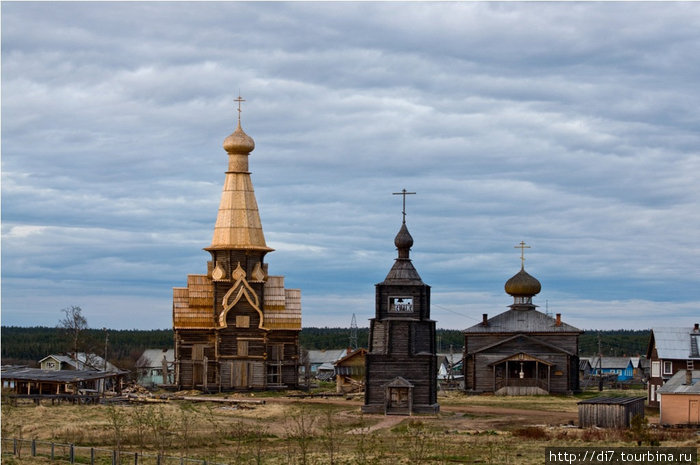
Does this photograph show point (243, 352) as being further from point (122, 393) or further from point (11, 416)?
point (11, 416)

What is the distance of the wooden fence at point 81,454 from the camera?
1241 inches

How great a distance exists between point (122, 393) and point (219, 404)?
8489 mm

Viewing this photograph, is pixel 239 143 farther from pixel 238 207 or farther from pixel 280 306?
pixel 280 306

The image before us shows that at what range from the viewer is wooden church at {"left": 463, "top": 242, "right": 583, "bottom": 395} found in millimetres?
64125

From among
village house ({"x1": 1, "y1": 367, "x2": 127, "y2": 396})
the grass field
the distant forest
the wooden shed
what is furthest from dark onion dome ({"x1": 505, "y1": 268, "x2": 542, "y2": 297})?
the distant forest

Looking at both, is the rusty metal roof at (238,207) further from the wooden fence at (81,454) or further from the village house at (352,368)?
the wooden fence at (81,454)

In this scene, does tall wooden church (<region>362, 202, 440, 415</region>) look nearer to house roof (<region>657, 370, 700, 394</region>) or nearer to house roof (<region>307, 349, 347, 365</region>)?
house roof (<region>657, 370, 700, 394</region>)

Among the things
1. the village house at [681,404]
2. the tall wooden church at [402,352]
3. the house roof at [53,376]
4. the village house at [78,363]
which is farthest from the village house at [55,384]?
the village house at [681,404]

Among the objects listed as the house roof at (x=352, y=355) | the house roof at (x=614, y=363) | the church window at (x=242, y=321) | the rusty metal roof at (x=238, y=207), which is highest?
the rusty metal roof at (x=238, y=207)

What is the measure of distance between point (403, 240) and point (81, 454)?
65.5 ft

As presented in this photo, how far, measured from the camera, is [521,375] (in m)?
64.2

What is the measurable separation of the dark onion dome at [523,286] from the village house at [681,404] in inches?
948

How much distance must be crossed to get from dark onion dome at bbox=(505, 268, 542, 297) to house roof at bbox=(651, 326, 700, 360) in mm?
14036

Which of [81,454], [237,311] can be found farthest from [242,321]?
[81,454]
